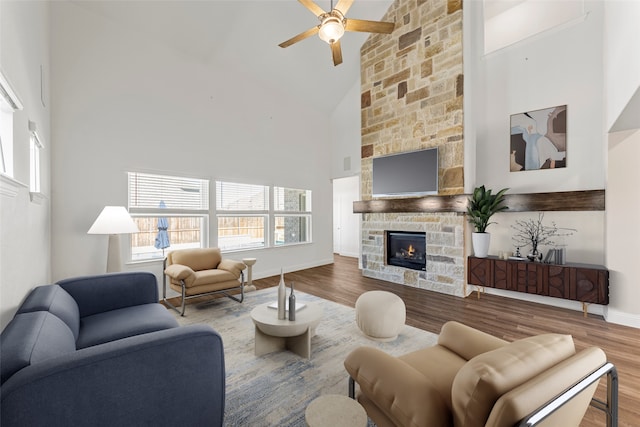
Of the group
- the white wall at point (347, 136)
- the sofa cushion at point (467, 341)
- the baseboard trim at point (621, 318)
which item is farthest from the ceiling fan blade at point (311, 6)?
the baseboard trim at point (621, 318)

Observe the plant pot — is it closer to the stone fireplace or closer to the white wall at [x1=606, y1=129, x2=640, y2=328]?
the stone fireplace

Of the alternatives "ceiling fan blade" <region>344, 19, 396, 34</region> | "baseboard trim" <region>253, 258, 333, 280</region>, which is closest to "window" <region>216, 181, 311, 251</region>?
"baseboard trim" <region>253, 258, 333, 280</region>

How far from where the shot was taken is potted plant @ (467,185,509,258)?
4.20 m

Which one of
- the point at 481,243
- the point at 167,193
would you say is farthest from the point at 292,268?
the point at 481,243

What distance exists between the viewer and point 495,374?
89 cm

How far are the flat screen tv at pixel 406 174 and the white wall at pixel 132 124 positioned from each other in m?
2.15

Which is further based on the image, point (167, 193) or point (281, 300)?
point (167, 193)

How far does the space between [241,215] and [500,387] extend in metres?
5.01

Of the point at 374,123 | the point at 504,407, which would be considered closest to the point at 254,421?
the point at 504,407

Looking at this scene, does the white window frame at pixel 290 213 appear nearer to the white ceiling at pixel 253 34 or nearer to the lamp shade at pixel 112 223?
the white ceiling at pixel 253 34

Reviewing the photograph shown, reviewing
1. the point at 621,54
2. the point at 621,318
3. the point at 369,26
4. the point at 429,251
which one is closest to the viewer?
the point at 621,54

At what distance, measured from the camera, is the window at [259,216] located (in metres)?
5.20

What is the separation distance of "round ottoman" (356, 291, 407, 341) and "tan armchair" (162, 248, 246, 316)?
190 cm

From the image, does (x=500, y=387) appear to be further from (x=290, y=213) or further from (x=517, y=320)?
(x=290, y=213)
